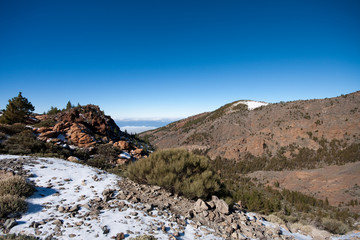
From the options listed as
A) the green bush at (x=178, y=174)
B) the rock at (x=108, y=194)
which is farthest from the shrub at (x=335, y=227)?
the rock at (x=108, y=194)

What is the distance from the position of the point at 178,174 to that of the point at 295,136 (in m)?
39.3

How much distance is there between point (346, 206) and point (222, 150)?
2525 centimetres

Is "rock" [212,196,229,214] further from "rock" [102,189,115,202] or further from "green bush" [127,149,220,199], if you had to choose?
"rock" [102,189,115,202]

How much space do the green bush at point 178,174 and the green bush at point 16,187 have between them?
3.26 meters

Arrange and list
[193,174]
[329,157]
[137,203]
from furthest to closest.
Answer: [329,157] → [193,174] → [137,203]

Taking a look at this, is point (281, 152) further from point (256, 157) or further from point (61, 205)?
point (61, 205)

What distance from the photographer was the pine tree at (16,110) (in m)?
16.0

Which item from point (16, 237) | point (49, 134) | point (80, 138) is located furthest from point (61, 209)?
point (49, 134)

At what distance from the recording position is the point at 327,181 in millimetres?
21859

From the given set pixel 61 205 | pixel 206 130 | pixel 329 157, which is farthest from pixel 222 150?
pixel 61 205

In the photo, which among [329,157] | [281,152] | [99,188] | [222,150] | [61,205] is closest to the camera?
[61,205]

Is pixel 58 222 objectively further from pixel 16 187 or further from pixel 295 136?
pixel 295 136

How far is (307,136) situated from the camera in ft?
116

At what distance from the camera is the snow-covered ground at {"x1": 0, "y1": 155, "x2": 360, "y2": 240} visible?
3.52 meters
